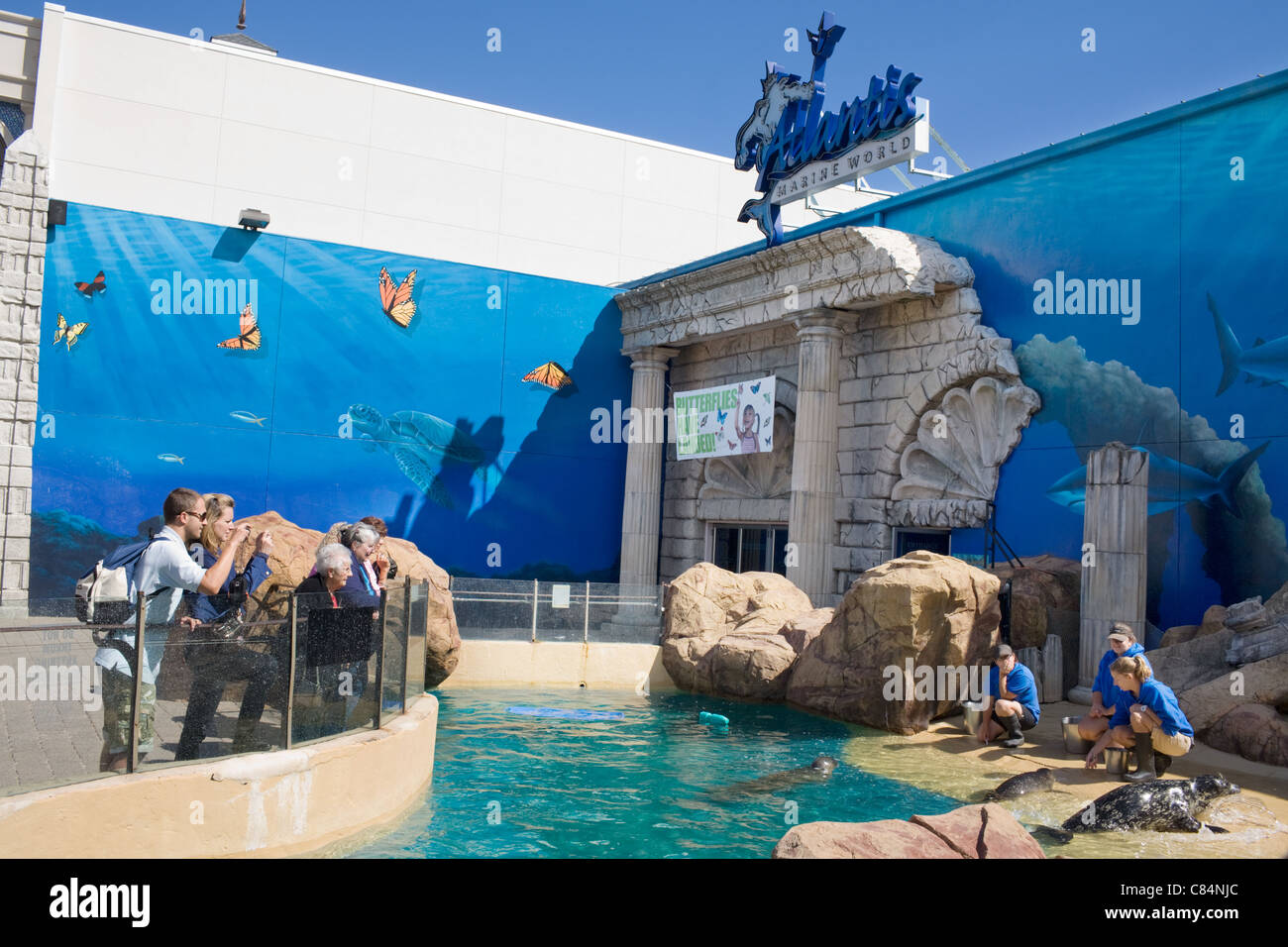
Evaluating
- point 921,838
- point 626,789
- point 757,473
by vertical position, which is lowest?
point 626,789

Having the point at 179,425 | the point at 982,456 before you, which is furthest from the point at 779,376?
the point at 179,425

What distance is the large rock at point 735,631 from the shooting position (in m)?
13.5

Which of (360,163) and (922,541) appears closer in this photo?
(922,541)

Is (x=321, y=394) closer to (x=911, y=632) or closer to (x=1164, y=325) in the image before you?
(x=911, y=632)

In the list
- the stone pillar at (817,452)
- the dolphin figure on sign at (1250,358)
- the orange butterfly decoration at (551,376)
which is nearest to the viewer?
the dolphin figure on sign at (1250,358)

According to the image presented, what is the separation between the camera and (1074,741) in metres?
10.2

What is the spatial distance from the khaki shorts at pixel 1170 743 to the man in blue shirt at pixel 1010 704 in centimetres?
180

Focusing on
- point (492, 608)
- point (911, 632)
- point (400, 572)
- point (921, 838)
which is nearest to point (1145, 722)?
point (911, 632)

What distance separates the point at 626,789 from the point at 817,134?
39.9 ft

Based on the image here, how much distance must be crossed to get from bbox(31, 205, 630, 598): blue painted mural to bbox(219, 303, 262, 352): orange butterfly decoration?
0.04 m

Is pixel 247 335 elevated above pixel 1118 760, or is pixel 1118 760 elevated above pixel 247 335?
pixel 247 335

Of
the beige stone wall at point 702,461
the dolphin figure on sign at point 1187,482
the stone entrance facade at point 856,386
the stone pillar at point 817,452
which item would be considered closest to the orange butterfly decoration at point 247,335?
the stone entrance facade at point 856,386

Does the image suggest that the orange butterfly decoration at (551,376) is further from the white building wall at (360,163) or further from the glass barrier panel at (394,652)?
the glass barrier panel at (394,652)

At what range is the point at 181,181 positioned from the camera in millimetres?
19000
